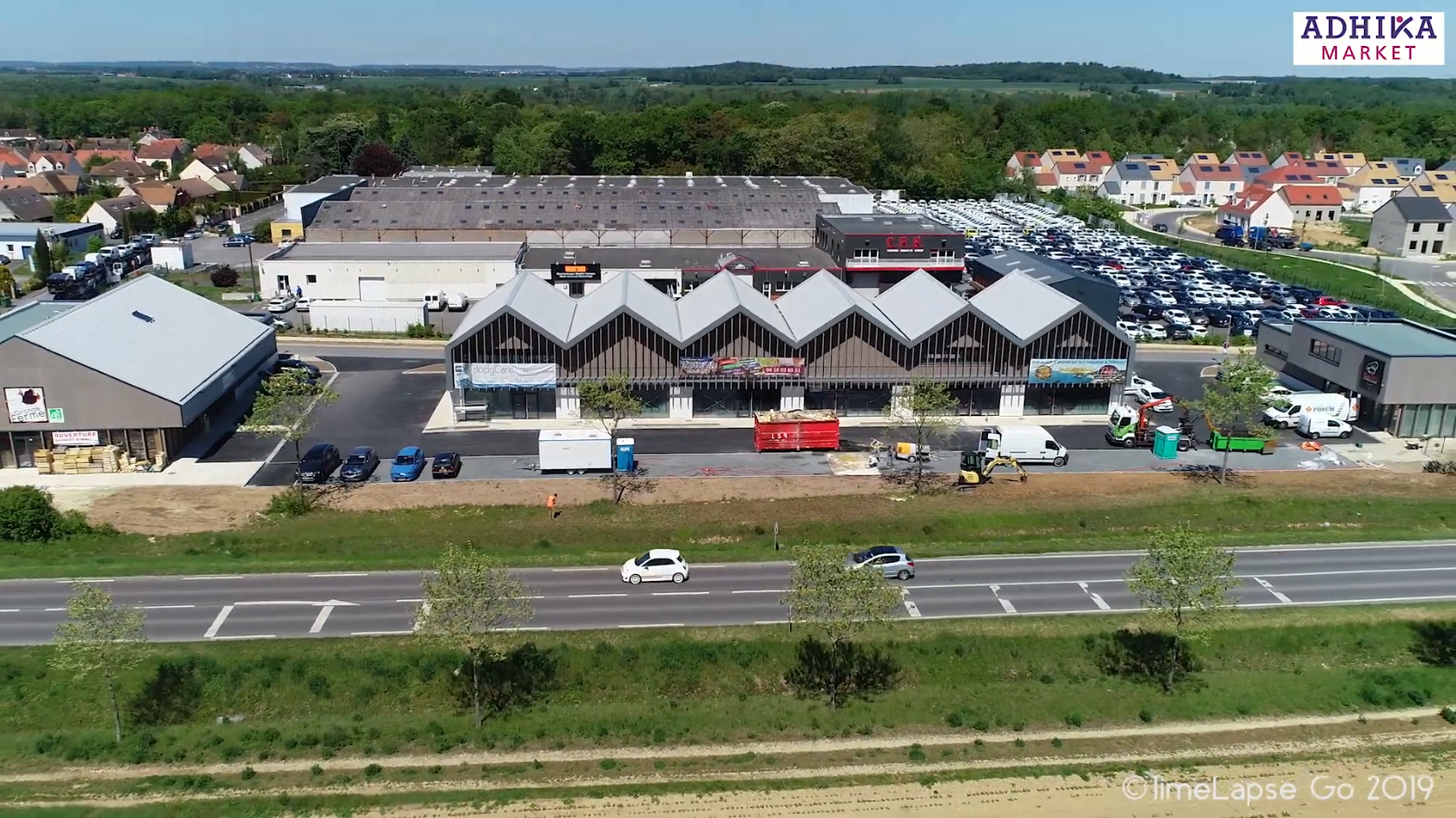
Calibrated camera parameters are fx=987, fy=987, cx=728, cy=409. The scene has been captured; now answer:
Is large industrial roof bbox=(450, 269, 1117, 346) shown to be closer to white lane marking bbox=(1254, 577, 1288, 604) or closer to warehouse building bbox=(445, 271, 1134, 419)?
warehouse building bbox=(445, 271, 1134, 419)

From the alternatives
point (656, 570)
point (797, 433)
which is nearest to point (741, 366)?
point (797, 433)

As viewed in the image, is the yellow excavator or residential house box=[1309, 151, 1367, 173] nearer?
the yellow excavator

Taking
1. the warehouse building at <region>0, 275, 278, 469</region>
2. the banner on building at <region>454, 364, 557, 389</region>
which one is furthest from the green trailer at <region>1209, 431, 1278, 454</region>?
the warehouse building at <region>0, 275, 278, 469</region>

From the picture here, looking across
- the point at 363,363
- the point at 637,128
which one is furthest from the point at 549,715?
the point at 637,128

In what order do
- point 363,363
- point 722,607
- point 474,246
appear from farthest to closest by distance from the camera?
point 474,246
point 363,363
point 722,607

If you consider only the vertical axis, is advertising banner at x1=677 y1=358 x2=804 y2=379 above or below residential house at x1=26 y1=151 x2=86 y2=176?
below

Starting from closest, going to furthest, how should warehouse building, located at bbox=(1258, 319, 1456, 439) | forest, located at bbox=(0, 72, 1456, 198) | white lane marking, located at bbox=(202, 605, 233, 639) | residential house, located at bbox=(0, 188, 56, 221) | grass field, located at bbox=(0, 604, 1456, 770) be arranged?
grass field, located at bbox=(0, 604, 1456, 770)
white lane marking, located at bbox=(202, 605, 233, 639)
warehouse building, located at bbox=(1258, 319, 1456, 439)
residential house, located at bbox=(0, 188, 56, 221)
forest, located at bbox=(0, 72, 1456, 198)

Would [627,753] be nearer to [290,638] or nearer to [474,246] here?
[290,638]
